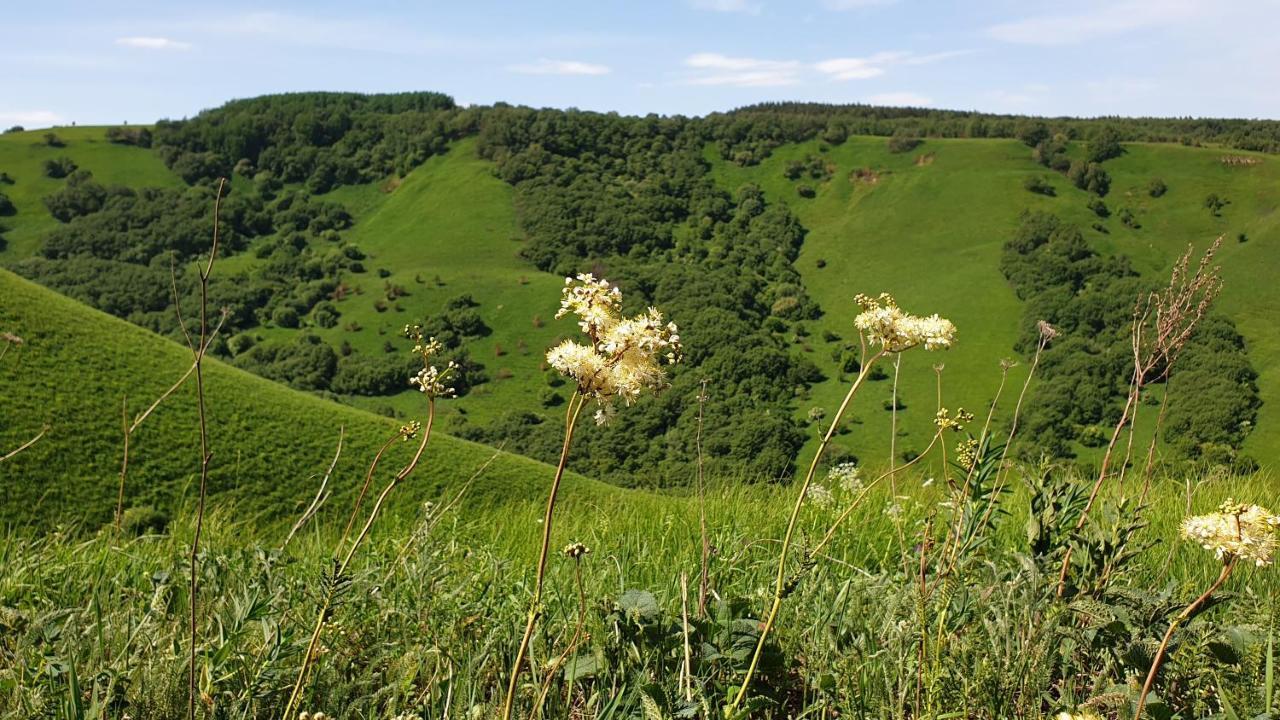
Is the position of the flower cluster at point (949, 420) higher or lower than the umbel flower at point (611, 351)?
lower

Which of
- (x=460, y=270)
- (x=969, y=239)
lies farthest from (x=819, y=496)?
(x=969, y=239)

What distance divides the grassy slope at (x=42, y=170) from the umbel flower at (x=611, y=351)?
181481mm

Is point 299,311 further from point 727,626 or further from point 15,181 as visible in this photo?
point 727,626

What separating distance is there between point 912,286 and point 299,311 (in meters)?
96.1

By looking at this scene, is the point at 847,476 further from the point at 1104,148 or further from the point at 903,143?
the point at 903,143

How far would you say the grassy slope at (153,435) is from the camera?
46.6 feet

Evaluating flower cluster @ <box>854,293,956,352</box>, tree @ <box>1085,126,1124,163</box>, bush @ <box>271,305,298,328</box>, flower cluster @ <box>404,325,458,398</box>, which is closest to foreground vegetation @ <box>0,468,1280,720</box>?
flower cluster @ <box>404,325,458,398</box>

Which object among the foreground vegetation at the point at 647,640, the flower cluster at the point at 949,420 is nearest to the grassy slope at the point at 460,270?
the foreground vegetation at the point at 647,640

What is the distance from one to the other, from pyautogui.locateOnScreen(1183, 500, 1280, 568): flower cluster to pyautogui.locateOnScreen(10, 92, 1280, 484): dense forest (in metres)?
46.7

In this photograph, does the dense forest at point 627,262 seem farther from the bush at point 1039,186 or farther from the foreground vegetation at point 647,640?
the foreground vegetation at point 647,640

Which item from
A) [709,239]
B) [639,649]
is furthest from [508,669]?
[709,239]

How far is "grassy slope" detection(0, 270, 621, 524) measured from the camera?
14.2 metres

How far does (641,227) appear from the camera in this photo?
17588 centimetres

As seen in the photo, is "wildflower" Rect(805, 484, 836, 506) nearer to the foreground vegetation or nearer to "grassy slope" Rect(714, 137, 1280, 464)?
the foreground vegetation
